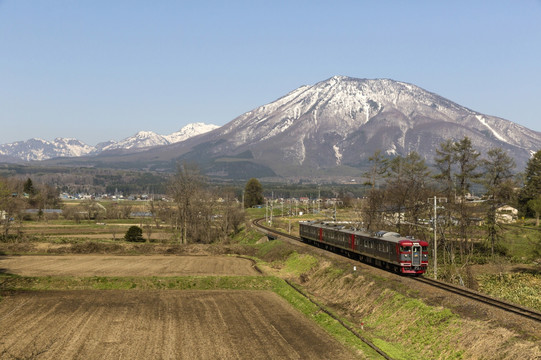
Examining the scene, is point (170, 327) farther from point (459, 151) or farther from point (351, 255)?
point (459, 151)

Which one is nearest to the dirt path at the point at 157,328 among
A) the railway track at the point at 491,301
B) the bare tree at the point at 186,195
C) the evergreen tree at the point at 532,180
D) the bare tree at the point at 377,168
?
the railway track at the point at 491,301

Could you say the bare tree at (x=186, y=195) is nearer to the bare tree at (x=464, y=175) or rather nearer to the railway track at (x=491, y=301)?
the bare tree at (x=464, y=175)

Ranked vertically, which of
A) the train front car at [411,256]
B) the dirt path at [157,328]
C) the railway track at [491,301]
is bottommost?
the dirt path at [157,328]

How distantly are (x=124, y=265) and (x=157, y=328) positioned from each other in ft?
115

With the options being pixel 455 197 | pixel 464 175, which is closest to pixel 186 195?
pixel 455 197

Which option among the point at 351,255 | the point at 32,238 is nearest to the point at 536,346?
the point at 351,255

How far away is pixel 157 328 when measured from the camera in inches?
1353

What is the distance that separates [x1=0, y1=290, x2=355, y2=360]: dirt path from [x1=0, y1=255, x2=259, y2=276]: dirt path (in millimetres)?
12538

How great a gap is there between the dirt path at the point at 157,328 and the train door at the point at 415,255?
13.0m

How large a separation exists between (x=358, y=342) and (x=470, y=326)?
250 inches

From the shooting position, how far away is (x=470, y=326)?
97.2ft

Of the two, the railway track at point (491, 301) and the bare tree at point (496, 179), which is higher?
the bare tree at point (496, 179)

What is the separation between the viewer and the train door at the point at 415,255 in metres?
48.5

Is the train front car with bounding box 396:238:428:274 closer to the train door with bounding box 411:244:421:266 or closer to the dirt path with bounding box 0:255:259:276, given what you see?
the train door with bounding box 411:244:421:266
